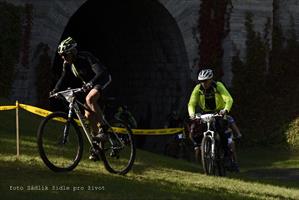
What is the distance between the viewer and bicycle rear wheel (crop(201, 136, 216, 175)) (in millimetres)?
10031

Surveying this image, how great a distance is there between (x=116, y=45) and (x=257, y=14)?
20.0ft

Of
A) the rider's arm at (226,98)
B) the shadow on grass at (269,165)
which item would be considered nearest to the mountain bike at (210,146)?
the rider's arm at (226,98)

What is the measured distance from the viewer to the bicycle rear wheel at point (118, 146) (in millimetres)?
8945

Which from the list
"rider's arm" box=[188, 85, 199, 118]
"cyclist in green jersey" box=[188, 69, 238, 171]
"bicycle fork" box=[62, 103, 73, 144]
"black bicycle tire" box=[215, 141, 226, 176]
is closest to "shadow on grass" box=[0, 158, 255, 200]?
"bicycle fork" box=[62, 103, 73, 144]

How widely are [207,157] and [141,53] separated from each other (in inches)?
538

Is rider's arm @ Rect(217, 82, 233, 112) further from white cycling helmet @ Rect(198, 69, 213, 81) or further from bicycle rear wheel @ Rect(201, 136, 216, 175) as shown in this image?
bicycle rear wheel @ Rect(201, 136, 216, 175)

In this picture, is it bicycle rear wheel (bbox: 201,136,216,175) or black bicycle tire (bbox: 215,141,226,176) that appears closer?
bicycle rear wheel (bbox: 201,136,216,175)

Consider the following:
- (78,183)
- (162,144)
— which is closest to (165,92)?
(162,144)

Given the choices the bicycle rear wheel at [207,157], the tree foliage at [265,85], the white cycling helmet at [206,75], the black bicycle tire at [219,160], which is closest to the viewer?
the bicycle rear wheel at [207,157]

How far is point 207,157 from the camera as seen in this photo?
33.3 feet

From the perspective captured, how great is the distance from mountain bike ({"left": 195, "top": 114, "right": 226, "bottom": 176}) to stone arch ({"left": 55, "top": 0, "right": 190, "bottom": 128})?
11.1 m

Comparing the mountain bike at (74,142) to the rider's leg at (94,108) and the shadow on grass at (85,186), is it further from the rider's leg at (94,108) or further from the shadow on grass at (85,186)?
the shadow on grass at (85,186)

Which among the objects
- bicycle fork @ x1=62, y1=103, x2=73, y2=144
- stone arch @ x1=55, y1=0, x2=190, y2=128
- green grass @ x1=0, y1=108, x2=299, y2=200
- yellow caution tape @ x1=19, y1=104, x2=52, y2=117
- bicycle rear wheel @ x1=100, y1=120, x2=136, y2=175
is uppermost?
stone arch @ x1=55, y1=0, x2=190, y2=128

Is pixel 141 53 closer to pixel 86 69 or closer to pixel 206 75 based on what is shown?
pixel 206 75
